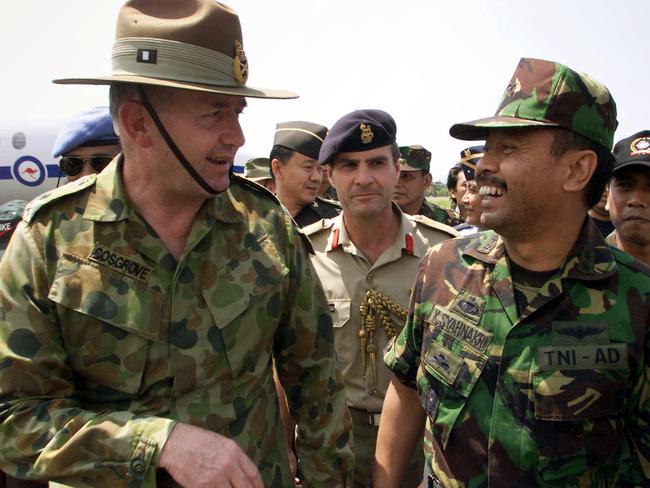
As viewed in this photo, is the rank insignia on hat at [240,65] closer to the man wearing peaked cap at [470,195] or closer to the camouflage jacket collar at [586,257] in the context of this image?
the camouflage jacket collar at [586,257]

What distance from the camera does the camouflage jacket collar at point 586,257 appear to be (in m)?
1.68

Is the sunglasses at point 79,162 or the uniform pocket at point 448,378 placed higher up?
the sunglasses at point 79,162

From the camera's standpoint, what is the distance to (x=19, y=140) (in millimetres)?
14781

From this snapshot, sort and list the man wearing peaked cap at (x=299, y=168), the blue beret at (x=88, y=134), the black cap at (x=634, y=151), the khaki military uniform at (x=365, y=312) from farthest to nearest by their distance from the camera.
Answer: the man wearing peaked cap at (x=299, y=168), the blue beret at (x=88, y=134), the khaki military uniform at (x=365, y=312), the black cap at (x=634, y=151)

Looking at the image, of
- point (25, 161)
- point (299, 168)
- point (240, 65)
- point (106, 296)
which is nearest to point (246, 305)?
point (106, 296)

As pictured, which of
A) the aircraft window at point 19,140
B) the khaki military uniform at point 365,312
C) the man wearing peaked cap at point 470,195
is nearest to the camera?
the khaki military uniform at point 365,312

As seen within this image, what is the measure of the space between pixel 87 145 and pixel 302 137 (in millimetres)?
1975

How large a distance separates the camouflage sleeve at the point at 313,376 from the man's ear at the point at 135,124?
592 mm

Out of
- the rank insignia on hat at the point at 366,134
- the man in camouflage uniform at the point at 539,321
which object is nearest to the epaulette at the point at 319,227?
the rank insignia on hat at the point at 366,134

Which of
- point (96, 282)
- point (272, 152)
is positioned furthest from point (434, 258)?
point (272, 152)

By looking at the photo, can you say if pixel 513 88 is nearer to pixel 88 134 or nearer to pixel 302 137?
pixel 88 134

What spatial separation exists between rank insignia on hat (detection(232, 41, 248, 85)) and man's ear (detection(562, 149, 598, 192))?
1.14 meters

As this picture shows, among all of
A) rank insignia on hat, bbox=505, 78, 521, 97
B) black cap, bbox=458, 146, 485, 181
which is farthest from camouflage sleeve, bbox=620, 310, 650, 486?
black cap, bbox=458, 146, 485, 181

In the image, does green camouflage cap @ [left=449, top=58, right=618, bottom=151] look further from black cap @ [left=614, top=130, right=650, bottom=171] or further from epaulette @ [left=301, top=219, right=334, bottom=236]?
epaulette @ [left=301, top=219, right=334, bottom=236]
